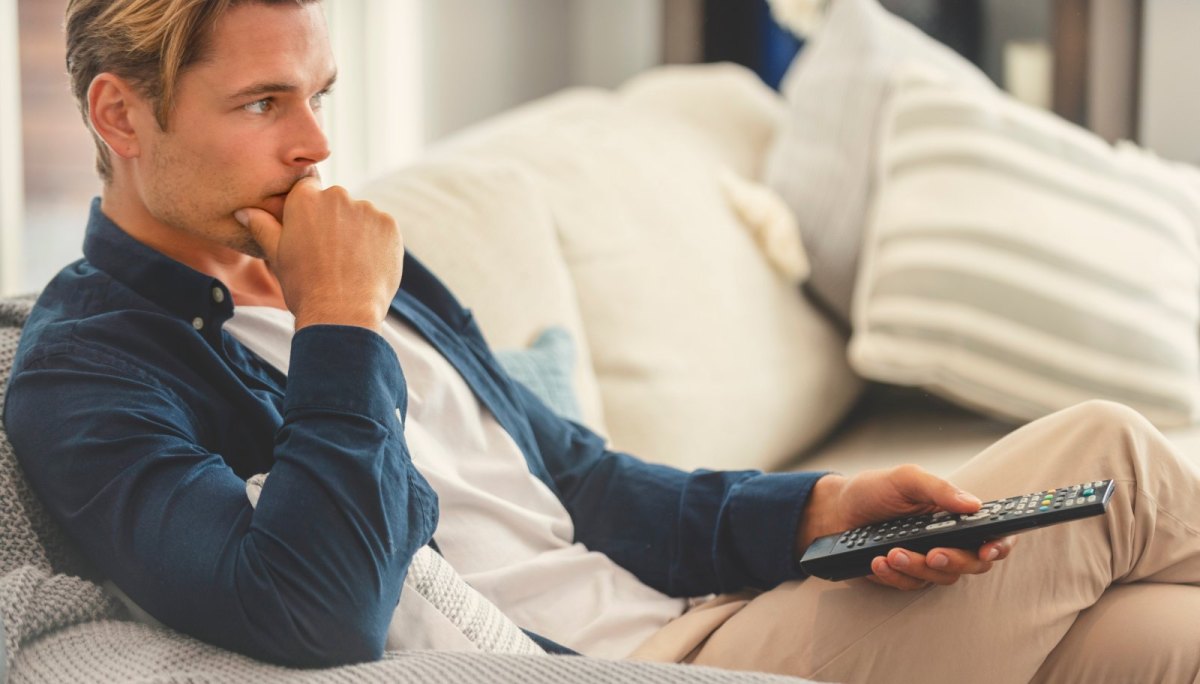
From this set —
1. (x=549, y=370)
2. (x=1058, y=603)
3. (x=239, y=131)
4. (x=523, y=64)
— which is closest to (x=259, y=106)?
(x=239, y=131)

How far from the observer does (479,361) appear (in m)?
1.26

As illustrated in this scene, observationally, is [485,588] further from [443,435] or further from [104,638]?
[104,638]

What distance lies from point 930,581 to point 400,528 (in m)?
0.41

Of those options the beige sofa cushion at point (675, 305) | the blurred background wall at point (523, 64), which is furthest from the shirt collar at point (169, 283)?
the blurred background wall at point (523, 64)

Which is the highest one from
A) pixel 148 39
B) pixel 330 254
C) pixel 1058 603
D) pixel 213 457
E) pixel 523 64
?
pixel 148 39

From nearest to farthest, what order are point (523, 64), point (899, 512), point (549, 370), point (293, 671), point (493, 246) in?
point (293, 671)
point (899, 512)
point (549, 370)
point (493, 246)
point (523, 64)

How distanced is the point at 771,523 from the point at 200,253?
56 cm

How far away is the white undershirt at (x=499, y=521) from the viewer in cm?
112

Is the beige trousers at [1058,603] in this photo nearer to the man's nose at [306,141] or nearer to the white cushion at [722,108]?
the man's nose at [306,141]

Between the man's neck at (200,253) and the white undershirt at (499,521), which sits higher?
the man's neck at (200,253)

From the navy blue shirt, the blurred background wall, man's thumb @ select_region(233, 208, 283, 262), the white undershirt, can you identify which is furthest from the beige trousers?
the blurred background wall

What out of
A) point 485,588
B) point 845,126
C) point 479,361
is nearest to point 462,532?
point 485,588

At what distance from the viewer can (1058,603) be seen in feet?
3.26

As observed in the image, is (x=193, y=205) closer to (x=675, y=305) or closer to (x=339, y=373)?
(x=339, y=373)
